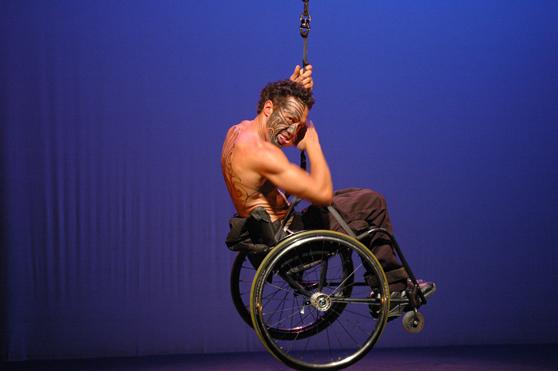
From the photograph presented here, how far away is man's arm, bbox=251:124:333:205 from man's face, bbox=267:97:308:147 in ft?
0.29

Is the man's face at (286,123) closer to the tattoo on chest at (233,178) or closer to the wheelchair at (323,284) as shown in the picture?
the tattoo on chest at (233,178)

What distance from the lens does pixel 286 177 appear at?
97.4 inches

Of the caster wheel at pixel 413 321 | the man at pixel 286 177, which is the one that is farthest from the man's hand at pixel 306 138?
the caster wheel at pixel 413 321

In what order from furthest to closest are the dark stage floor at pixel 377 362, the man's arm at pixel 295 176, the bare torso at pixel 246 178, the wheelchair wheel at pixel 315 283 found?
the dark stage floor at pixel 377 362 → the bare torso at pixel 246 178 → the man's arm at pixel 295 176 → the wheelchair wheel at pixel 315 283

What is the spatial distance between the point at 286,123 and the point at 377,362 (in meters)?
2.30

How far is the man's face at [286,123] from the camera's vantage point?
2.63m

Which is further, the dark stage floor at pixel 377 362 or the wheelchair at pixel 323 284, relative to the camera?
the dark stage floor at pixel 377 362

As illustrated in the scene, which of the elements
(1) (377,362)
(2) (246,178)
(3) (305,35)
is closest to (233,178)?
(2) (246,178)

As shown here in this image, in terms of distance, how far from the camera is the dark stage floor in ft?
13.5

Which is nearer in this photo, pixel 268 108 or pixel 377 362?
pixel 268 108

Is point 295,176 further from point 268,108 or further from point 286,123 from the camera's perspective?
point 268,108

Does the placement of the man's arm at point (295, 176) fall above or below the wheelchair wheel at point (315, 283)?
above

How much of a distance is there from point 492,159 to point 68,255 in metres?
3.24

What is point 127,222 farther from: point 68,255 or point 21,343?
point 21,343
